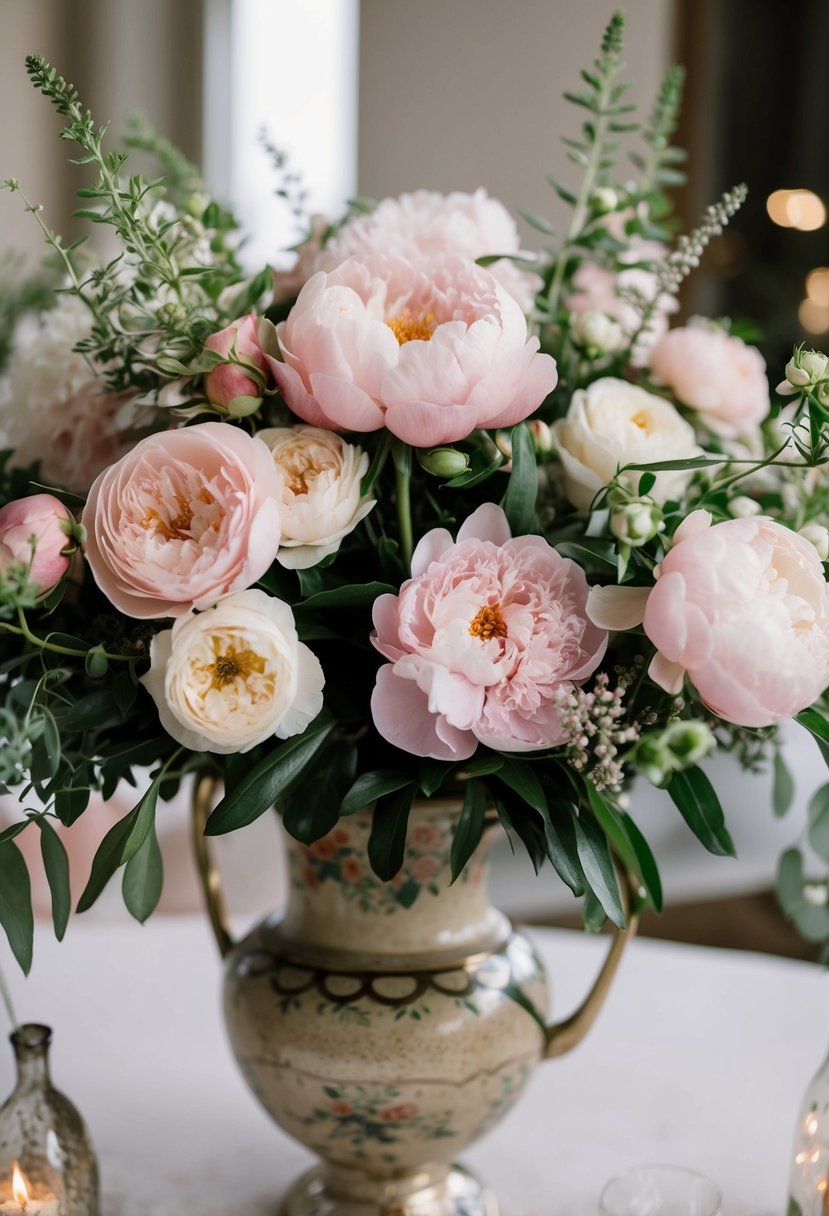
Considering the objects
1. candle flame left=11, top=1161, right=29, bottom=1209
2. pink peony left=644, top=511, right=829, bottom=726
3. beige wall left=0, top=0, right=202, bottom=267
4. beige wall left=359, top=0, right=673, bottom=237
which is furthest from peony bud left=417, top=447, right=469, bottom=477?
beige wall left=359, top=0, right=673, bottom=237

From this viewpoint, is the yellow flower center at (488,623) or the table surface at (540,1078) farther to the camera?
the table surface at (540,1078)

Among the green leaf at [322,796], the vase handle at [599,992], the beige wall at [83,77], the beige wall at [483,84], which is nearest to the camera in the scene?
the green leaf at [322,796]

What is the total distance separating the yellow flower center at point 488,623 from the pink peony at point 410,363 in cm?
8

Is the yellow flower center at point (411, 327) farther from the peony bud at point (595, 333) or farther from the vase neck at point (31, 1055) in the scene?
the vase neck at point (31, 1055)

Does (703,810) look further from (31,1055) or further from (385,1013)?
(31,1055)

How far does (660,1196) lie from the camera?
2.12 ft

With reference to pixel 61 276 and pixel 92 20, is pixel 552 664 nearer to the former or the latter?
pixel 61 276

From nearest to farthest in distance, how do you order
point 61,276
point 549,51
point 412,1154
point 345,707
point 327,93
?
1. point 345,707
2. point 412,1154
3. point 61,276
4. point 549,51
5. point 327,93

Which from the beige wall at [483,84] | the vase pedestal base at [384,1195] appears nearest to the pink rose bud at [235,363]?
the vase pedestal base at [384,1195]

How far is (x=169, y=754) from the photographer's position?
25.4 inches

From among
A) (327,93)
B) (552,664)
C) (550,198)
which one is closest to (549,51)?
(550,198)

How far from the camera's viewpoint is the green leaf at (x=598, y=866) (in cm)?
57

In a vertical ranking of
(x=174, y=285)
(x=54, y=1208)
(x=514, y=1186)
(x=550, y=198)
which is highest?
(x=174, y=285)

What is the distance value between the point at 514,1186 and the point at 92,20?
10.9 feet
